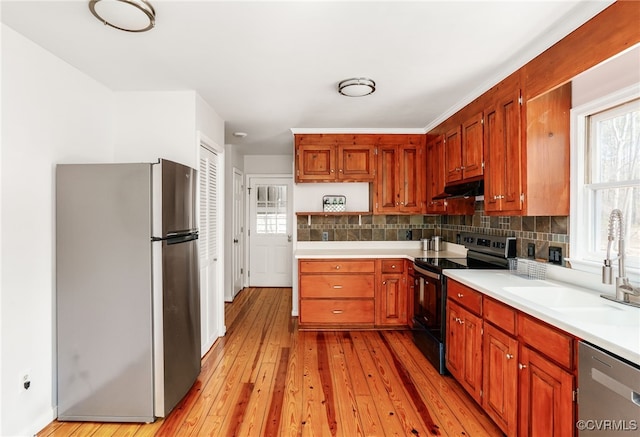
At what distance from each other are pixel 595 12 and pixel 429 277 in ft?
7.05

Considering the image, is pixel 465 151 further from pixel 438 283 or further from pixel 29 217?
pixel 29 217

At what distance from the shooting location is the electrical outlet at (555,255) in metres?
2.31

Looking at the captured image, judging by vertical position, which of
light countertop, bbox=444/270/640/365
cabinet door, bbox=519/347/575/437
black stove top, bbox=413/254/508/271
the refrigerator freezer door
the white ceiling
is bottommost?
cabinet door, bbox=519/347/575/437

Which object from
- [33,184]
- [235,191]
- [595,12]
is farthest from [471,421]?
[235,191]

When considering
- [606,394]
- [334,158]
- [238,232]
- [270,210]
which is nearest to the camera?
[606,394]

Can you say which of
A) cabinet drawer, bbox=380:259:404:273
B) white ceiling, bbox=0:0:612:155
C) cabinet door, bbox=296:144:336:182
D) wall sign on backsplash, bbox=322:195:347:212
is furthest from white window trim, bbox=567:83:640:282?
wall sign on backsplash, bbox=322:195:347:212

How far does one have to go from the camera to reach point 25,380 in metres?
1.99

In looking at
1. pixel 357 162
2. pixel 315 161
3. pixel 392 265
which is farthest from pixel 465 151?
pixel 315 161

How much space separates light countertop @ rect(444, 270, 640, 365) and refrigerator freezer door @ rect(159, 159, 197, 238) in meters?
2.08

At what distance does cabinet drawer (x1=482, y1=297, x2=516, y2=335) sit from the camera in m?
1.82

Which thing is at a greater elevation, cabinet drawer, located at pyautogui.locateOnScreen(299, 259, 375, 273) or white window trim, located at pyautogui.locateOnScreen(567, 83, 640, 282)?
white window trim, located at pyautogui.locateOnScreen(567, 83, 640, 282)

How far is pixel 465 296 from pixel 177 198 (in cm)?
218

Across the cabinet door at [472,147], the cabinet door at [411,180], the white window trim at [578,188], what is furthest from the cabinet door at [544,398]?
the cabinet door at [411,180]

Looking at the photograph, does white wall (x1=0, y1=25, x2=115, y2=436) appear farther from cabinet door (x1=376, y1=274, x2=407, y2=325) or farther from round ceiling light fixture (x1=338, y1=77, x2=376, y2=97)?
cabinet door (x1=376, y1=274, x2=407, y2=325)
